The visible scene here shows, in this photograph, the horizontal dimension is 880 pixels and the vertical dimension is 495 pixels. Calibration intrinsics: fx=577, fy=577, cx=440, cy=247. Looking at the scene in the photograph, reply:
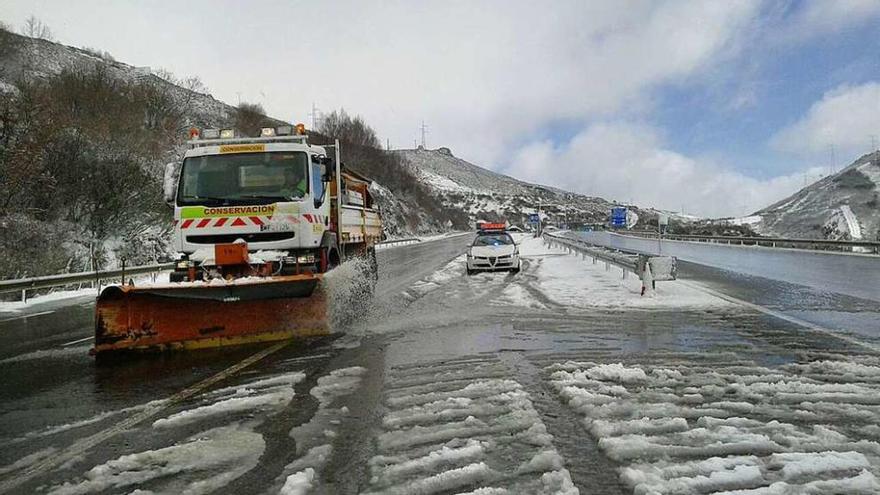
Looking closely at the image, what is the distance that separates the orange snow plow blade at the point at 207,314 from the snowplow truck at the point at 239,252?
0.01 meters

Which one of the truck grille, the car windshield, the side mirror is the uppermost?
the side mirror

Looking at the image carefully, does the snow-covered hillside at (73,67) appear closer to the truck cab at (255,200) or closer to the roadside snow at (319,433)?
the truck cab at (255,200)

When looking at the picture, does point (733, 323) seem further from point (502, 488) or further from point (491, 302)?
point (502, 488)

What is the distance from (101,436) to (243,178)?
5768mm

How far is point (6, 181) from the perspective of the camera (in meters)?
18.5

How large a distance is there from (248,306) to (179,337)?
0.97 m

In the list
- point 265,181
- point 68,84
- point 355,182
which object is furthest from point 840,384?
point 68,84

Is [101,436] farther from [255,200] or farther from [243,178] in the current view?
[243,178]

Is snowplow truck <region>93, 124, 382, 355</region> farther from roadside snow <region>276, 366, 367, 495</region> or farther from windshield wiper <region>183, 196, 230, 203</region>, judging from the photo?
roadside snow <region>276, 366, 367, 495</region>

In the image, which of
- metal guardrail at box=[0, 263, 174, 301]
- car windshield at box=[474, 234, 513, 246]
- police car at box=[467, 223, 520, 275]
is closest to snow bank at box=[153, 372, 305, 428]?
metal guardrail at box=[0, 263, 174, 301]

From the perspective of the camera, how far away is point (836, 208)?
62938mm

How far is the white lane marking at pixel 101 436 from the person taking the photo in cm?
357

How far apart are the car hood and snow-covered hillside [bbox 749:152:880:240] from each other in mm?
42790

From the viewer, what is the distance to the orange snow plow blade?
7289 millimetres
